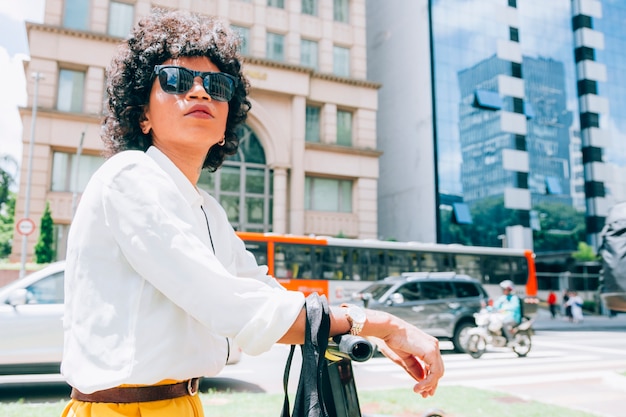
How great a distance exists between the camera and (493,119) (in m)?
35.4

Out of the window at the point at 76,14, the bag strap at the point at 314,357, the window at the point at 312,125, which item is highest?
the window at the point at 76,14

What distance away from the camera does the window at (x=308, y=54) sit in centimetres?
2711

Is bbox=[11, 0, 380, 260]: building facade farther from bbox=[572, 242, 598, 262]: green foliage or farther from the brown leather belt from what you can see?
the brown leather belt

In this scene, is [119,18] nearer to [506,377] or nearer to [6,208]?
[506,377]

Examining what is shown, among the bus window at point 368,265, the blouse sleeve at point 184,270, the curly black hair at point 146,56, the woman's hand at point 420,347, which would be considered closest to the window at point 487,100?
the bus window at point 368,265

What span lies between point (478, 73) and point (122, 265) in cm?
3711

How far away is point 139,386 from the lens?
124cm

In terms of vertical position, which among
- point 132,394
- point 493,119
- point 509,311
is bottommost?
point 509,311

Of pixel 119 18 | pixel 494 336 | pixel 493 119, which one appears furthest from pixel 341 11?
pixel 494 336

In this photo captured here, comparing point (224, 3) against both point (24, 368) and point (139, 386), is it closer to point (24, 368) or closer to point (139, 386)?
point (24, 368)

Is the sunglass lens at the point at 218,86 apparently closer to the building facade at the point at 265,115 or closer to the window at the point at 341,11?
the building facade at the point at 265,115

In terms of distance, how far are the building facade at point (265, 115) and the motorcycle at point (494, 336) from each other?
13653mm

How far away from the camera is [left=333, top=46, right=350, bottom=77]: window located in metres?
27.8

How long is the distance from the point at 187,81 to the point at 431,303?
11878 millimetres
